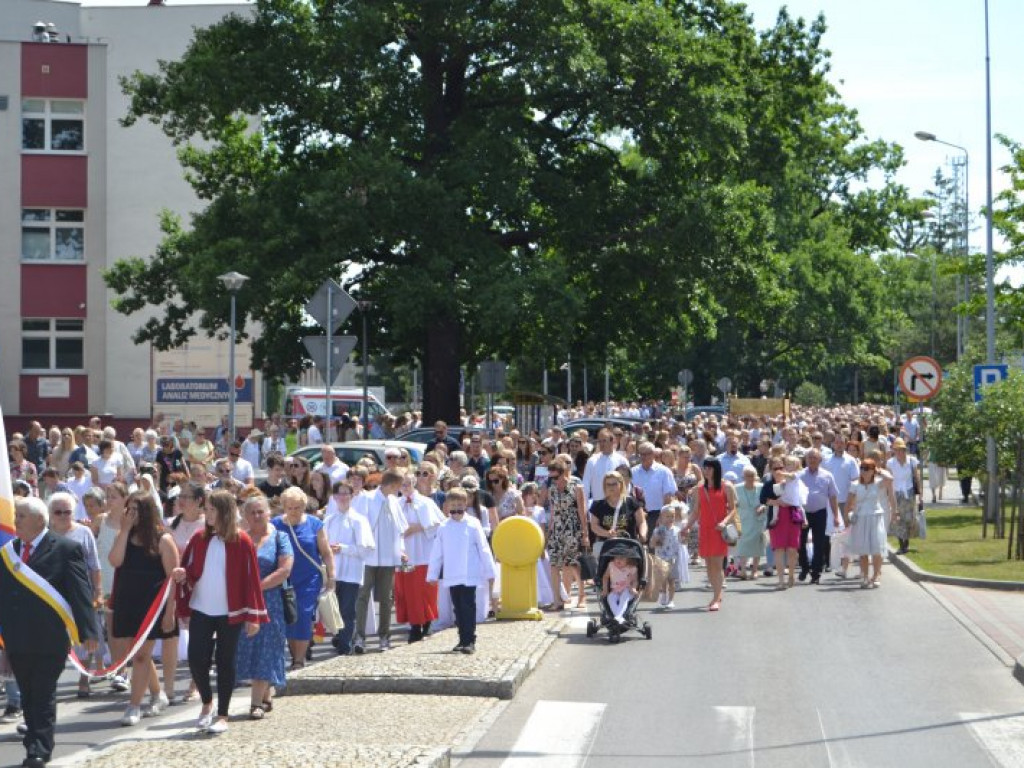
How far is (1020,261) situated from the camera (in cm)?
3656

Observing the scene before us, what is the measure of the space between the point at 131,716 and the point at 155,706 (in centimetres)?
48

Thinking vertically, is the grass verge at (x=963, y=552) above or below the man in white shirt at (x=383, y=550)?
below

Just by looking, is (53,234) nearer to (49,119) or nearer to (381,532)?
(49,119)

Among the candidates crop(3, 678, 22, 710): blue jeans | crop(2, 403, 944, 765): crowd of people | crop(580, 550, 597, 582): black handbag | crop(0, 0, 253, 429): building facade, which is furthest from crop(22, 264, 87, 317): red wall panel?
crop(3, 678, 22, 710): blue jeans

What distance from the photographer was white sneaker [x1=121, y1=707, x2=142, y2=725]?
1177 cm

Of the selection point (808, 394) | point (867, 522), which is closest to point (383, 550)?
point (867, 522)

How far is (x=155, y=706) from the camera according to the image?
12273mm

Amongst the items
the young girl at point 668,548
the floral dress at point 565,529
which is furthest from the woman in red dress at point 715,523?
the floral dress at point 565,529

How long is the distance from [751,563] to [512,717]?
38.5 ft

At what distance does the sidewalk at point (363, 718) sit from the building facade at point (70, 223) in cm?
3579

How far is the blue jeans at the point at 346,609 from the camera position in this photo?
48.8ft

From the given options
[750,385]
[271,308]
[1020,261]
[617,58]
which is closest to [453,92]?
[617,58]

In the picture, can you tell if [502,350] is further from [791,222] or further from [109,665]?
[109,665]

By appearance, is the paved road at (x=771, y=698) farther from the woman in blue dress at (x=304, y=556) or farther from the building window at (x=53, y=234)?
the building window at (x=53, y=234)
